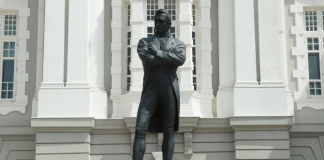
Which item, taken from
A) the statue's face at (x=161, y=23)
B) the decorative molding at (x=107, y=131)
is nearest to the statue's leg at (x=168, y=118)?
the statue's face at (x=161, y=23)

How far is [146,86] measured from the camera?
9.36 meters

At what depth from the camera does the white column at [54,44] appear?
15641 mm

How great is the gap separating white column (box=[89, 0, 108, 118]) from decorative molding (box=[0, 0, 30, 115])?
232 cm

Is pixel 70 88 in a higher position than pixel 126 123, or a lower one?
higher

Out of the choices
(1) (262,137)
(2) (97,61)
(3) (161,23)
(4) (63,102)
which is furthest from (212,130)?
(3) (161,23)

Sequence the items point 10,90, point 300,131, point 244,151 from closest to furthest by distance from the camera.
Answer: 1. point 244,151
2. point 300,131
3. point 10,90

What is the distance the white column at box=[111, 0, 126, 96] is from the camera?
16.6 meters

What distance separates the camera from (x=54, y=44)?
1580cm

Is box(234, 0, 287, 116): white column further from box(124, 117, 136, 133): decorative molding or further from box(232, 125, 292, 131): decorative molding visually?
box(124, 117, 136, 133): decorative molding

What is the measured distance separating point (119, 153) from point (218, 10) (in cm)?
538

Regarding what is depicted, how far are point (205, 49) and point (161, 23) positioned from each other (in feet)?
24.4

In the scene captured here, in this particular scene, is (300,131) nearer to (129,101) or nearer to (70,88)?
(129,101)

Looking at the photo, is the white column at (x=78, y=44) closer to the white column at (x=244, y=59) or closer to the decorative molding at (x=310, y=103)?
the white column at (x=244, y=59)

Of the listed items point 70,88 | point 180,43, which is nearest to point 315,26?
point 70,88
